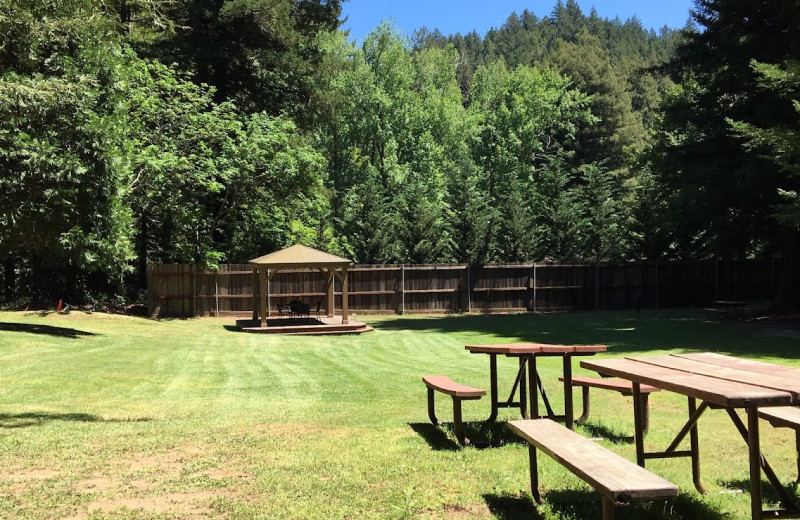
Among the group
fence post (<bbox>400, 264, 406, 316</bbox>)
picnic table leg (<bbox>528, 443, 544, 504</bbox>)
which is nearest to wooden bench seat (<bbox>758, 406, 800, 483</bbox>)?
picnic table leg (<bbox>528, 443, 544, 504</bbox>)

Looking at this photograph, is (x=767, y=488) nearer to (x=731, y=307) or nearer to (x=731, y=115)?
(x=731, y=115)

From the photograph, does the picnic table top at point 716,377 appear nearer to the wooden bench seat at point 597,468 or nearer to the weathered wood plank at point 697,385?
the weathered wood plank at point 697,385

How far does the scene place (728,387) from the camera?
13.6 feet

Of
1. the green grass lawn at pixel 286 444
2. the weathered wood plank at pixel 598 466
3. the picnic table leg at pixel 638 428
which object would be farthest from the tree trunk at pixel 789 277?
the weathered wood plank at pixel 598 466

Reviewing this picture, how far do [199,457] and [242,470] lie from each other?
0.65m

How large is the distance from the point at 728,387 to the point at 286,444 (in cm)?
406

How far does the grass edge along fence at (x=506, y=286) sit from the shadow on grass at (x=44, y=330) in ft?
26.9

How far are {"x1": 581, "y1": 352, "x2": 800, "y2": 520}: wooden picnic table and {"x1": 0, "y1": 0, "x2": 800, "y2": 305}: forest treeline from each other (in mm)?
13454

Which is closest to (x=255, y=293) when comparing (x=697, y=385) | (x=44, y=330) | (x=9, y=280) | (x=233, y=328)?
(x=233, y=328)

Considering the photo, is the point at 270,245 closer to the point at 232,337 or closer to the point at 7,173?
the point at 232,337

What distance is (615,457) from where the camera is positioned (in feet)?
14.1

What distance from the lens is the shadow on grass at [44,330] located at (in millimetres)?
18125

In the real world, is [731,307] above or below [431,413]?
above

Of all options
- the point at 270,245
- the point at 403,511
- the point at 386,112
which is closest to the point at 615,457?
the point at 403,511
